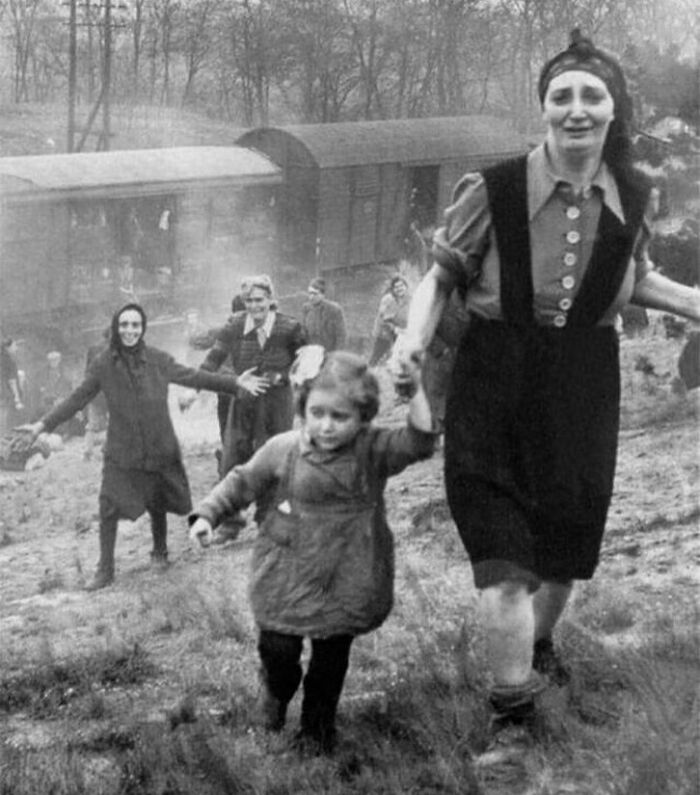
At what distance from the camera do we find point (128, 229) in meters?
18.9

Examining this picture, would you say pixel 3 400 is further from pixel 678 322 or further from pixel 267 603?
pixel 267 603

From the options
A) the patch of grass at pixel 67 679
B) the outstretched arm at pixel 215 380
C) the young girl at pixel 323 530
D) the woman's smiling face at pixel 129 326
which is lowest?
the patch of grass at pixel 67 679

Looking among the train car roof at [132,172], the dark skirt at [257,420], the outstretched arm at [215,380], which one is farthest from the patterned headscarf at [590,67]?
the train car roof at [132,172]

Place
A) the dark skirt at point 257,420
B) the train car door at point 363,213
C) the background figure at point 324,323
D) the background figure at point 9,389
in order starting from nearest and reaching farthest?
1. the dark skirt at point 257,420
2. the background figure at point 324,323
3. the background figure at point 9,389
4. the train car door at point 363,213

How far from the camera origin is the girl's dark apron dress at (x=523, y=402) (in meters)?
3.16

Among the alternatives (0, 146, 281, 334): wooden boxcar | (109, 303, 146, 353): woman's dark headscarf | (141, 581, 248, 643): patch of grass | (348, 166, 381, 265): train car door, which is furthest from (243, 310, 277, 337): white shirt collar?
A: (348, 166, 381, 265): train car door

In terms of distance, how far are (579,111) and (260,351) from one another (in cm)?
485

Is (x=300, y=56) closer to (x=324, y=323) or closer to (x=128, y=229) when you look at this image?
(x=128, y=229)

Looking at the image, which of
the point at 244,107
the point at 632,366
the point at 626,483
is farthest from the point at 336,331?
the point at 244,107

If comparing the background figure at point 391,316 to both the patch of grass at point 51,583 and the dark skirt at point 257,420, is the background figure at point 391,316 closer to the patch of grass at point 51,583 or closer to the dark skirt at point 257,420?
the dark skirt at point 257,420

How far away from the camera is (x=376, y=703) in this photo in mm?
3727

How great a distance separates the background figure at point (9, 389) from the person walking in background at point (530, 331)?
525 inches

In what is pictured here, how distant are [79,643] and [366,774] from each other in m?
2.63

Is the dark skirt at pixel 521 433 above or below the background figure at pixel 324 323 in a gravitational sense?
above
